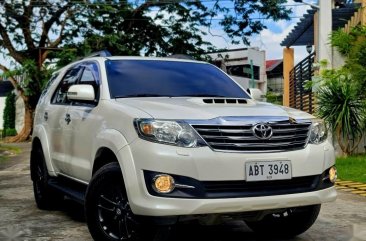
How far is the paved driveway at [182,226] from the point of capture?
4773 mm

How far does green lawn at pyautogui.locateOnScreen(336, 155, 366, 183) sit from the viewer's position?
29.6 feet

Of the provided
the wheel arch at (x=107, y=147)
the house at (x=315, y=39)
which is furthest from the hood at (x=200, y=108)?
the house at (x=315, y=39)

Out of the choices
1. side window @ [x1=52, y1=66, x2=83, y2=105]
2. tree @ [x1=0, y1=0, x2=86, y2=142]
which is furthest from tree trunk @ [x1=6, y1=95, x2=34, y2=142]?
side window @ [x1=52, y1=66, x2=83, y2=105]

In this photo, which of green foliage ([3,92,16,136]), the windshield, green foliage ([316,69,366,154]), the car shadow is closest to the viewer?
the car shadow

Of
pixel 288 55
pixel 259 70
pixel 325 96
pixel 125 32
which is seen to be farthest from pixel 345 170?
pixel 259 70

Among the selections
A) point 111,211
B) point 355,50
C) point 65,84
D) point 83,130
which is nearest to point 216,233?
point 111,211

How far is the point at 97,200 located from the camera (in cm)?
415

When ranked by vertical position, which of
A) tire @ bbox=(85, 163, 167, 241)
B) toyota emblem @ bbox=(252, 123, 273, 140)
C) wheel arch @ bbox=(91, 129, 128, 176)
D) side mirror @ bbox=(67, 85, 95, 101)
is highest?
side mirror @ bbox=(67, 85, 95, 101)

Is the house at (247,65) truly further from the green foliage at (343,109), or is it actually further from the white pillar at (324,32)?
the green foliage at (343,109)

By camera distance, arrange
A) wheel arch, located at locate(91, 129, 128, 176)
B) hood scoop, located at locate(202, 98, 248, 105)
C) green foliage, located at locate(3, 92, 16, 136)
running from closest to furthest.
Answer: wheel arch, located at locate(91, 129, 128, 176) < hood scoop, located at locate(202, 98, 248, 105) < green foliage, located at locate(3, 92, 16, 136)

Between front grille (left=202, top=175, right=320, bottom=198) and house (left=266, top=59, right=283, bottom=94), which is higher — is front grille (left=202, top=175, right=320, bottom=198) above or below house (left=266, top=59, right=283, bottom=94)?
below

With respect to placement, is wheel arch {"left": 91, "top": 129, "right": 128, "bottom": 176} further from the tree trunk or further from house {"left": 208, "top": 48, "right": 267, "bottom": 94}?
house {"left": 208, "top": 48, "right": 267, "bottom": 94}

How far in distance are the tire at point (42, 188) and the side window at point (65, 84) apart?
660 millimetres

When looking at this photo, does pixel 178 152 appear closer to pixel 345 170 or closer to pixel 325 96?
pixel 345 170
